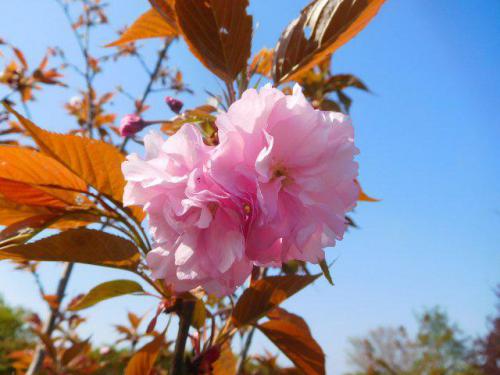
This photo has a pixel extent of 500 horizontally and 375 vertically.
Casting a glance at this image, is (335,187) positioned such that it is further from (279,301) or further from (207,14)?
(207,14)

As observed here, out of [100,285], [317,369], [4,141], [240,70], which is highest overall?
[4,141]

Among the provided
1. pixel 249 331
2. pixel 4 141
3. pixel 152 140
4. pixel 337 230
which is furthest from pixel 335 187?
pixel 4 141

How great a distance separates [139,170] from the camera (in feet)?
1.47

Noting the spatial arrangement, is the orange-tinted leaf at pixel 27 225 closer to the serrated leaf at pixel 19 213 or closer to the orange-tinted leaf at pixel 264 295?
the serrated leaf at pixel 19 213

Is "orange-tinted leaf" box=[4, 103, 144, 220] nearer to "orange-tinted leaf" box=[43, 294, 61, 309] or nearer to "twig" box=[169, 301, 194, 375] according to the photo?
"twig" box=[169, 301, 194, 375]

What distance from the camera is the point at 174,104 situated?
71cm

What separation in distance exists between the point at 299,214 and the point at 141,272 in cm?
30

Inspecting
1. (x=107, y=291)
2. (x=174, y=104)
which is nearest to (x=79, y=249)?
(x=107, y=291)

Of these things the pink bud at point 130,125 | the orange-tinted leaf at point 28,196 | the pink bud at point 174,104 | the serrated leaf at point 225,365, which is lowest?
the serrated leaf at point 225,365

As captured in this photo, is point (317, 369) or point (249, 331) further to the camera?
point (249, 331)

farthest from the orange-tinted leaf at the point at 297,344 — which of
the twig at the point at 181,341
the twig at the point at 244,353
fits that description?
the twig at the point at 244,353

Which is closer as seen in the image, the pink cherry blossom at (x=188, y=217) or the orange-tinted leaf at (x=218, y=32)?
the pink cherry blossom at (x=188, y=217)

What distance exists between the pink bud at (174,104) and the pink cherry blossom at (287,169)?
318 mm

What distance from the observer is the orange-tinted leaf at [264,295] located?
61 cm
